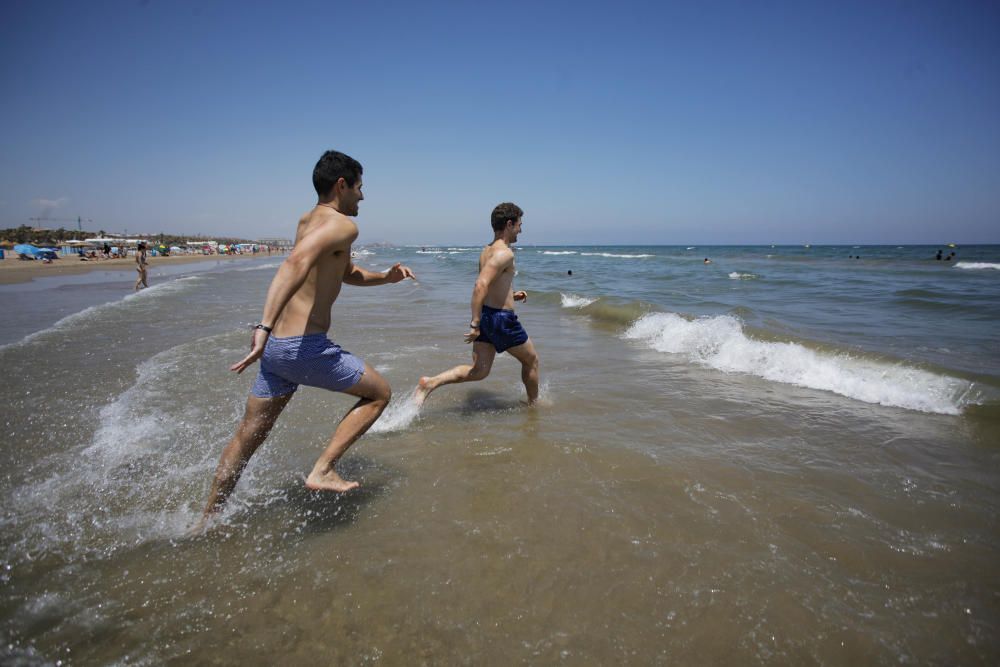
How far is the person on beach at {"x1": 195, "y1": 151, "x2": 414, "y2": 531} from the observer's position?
2525 mm

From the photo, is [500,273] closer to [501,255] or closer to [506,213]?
[501,255]

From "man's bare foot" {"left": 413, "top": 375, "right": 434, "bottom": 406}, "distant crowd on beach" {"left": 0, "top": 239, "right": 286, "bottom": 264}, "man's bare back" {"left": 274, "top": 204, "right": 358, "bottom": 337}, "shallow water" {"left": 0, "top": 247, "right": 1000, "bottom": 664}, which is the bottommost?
"shallow water" {"left": 0, "top": 247, "right": 1000, "bottom": 664}

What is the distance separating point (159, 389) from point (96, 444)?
61.4 inches

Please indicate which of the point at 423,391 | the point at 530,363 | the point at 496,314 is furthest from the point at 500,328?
the point at 423,391

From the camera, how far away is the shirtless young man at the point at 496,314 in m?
4.38

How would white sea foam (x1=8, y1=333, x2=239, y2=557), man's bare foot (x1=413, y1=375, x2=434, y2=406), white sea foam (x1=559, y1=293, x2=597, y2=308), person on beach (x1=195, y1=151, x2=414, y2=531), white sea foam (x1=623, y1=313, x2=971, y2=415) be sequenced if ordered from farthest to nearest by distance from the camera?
white sea foam (x1=559, y1=293, x2=597, y2=308) → white sea foam (x1=623, y1=313, x2=971, y2=415) → man's bare foot (x1=413, y1=375, x2=434, y2=406) → white sea foam (x1=8, y1=333, x2=239, y2=557) → person on beach (x1=195, y1=151, x2=414, y2=531)

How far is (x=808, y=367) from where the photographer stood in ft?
19.8

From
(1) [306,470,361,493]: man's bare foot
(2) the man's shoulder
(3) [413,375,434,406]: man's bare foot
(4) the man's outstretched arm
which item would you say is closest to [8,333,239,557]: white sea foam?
(1) [306,470,361,493]: man's bare foot

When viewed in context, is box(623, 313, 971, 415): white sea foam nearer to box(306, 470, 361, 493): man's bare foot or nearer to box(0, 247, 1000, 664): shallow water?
box(0, 247, 1000, 664): shallow water

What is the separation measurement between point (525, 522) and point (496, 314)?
7.35 ft

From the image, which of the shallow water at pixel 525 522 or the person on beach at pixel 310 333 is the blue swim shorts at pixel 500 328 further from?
the person on beach at pixel 310 333

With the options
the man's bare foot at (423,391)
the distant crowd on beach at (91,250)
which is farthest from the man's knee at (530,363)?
the distant crowd on beach at (91,250)

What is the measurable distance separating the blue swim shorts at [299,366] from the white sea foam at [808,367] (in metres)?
5.41

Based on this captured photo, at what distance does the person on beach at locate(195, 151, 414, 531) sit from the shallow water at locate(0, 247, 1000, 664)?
40 centimetres
